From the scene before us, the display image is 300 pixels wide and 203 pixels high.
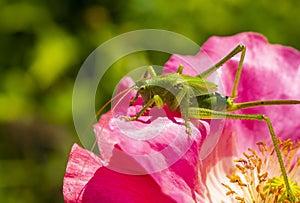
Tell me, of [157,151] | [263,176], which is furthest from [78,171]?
[263,176]

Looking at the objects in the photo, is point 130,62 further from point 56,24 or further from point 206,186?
point 206,186

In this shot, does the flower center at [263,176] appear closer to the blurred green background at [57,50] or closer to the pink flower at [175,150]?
the pink flower at [175,150]

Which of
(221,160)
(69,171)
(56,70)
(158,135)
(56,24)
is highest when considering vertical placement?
(56,24)

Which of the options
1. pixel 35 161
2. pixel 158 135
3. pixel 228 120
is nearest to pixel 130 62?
pixel 35 161

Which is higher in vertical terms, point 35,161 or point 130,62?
point 130,62

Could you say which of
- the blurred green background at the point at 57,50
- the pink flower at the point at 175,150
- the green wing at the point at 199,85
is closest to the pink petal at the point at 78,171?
the pink flower at the point at 175,150

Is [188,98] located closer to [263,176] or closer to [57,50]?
[263,176]
